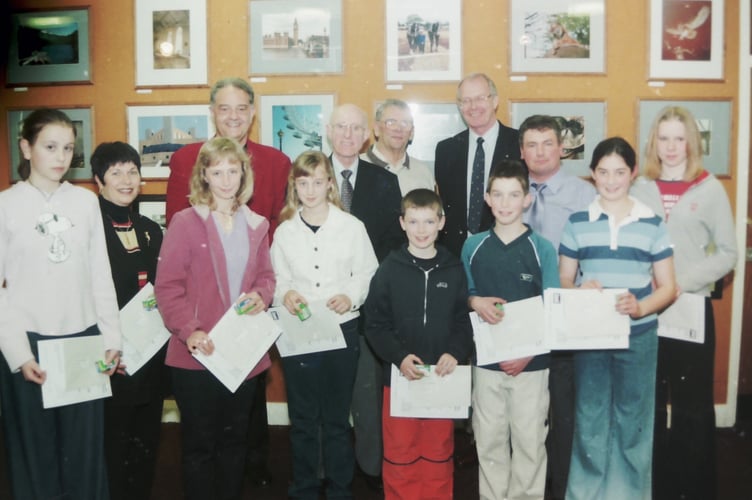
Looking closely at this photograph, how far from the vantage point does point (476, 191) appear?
351 cm

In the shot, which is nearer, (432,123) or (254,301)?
(254,301)

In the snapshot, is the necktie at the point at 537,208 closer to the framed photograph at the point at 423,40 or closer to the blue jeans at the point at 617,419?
the blue jeans at the point at 617,419

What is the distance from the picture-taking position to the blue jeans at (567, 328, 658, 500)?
2.66 metres

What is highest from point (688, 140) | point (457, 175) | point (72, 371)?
point (688, 140)

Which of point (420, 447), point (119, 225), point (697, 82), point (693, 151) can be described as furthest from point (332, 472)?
point (697, 82)

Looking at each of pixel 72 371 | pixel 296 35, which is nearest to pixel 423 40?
pixel 296 35

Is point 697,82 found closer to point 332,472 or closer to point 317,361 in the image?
point 317,361

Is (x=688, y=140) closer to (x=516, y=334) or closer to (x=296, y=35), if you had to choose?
(x=516, y=334)

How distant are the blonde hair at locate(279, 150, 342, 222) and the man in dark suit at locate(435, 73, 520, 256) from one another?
908 millimetres

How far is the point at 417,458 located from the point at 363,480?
0.77m

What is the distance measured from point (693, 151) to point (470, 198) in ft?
4.05

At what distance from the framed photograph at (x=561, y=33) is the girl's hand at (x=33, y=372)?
3.53 m

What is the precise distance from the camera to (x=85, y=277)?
2543 millimetres

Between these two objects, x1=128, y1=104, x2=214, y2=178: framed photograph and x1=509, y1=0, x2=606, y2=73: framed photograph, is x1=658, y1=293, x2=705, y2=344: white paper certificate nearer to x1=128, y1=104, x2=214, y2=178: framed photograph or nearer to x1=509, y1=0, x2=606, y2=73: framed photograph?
x1=509, y1=0, x2=606, y2=73: framed photograph
